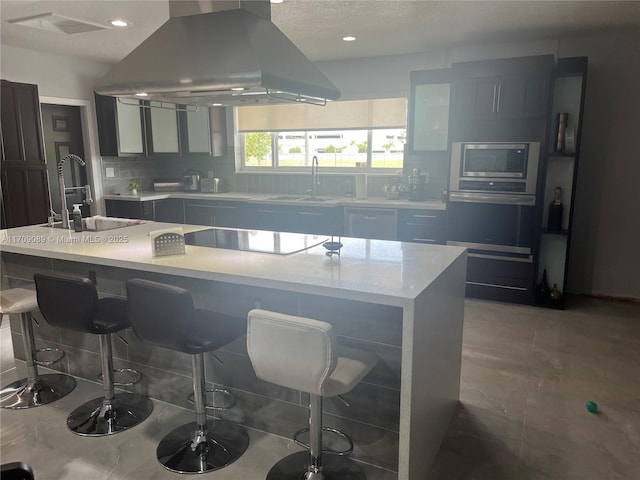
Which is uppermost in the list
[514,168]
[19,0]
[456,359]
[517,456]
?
[19,0]

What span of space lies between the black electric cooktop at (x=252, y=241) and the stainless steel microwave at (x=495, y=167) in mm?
2080

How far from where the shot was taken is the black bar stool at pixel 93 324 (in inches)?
92.2

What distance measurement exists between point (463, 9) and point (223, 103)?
6.50 ft

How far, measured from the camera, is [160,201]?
5.88m

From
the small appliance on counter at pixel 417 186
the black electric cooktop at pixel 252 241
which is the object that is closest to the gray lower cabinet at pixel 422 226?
the small appliance on counter at pixel 417 186

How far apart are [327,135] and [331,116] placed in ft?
0.79

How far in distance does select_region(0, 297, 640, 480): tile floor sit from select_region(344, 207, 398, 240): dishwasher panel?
154cm

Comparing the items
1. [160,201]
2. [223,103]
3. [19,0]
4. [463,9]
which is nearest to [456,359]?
[223,103]

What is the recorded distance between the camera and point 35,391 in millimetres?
2877

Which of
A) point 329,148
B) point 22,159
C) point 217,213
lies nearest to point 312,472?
point 217,213

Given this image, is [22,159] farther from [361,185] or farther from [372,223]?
[372,223]

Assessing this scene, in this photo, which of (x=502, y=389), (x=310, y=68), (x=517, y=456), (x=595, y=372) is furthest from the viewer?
(x=595, y=372)

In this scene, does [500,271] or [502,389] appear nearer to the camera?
[502,389]

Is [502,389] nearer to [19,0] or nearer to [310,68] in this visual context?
[310,68]
